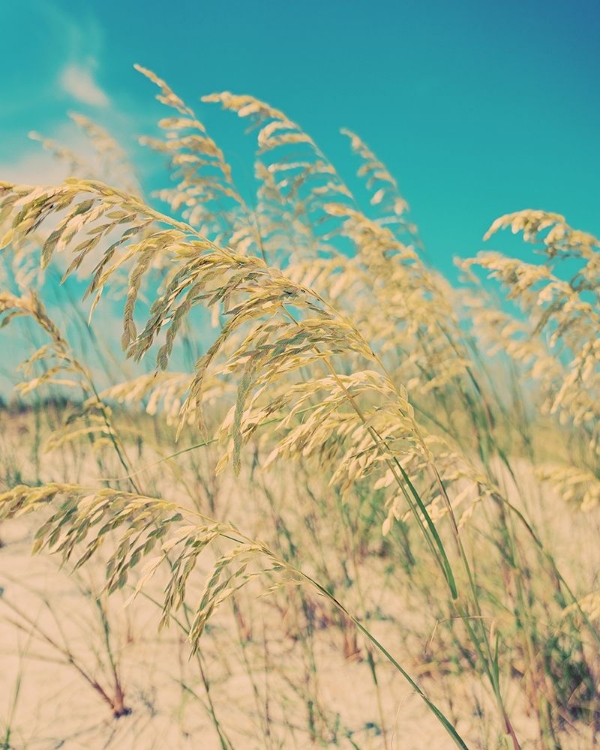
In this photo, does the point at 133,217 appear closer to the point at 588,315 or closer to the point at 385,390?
the point at 385,390

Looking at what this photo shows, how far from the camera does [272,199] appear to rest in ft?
9.93

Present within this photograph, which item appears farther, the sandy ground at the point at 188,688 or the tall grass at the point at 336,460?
the sandy ground at the point at 188,688

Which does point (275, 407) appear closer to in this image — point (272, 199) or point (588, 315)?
point (588, 315)

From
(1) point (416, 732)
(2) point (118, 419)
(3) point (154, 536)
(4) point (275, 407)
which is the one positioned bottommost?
(1) point (416, 732)

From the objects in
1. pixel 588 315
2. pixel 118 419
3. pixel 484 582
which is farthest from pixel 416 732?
pixel 118 419

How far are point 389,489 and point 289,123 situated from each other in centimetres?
170

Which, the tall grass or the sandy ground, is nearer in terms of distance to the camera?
the tall grass

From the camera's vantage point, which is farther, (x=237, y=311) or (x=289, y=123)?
(x=289, y=123)

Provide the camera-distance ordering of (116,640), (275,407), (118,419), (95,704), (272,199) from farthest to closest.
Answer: (118,419) < (272,199) < (116,640) < (95,704) < (275,407)

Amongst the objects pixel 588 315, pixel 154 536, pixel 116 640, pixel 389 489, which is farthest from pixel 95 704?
pixel 588 315

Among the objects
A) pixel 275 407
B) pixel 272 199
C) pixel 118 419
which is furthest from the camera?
pixel 118 419

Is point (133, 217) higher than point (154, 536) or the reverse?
higher

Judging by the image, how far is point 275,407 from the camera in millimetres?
1261

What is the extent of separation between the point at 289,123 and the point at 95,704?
2.22m
